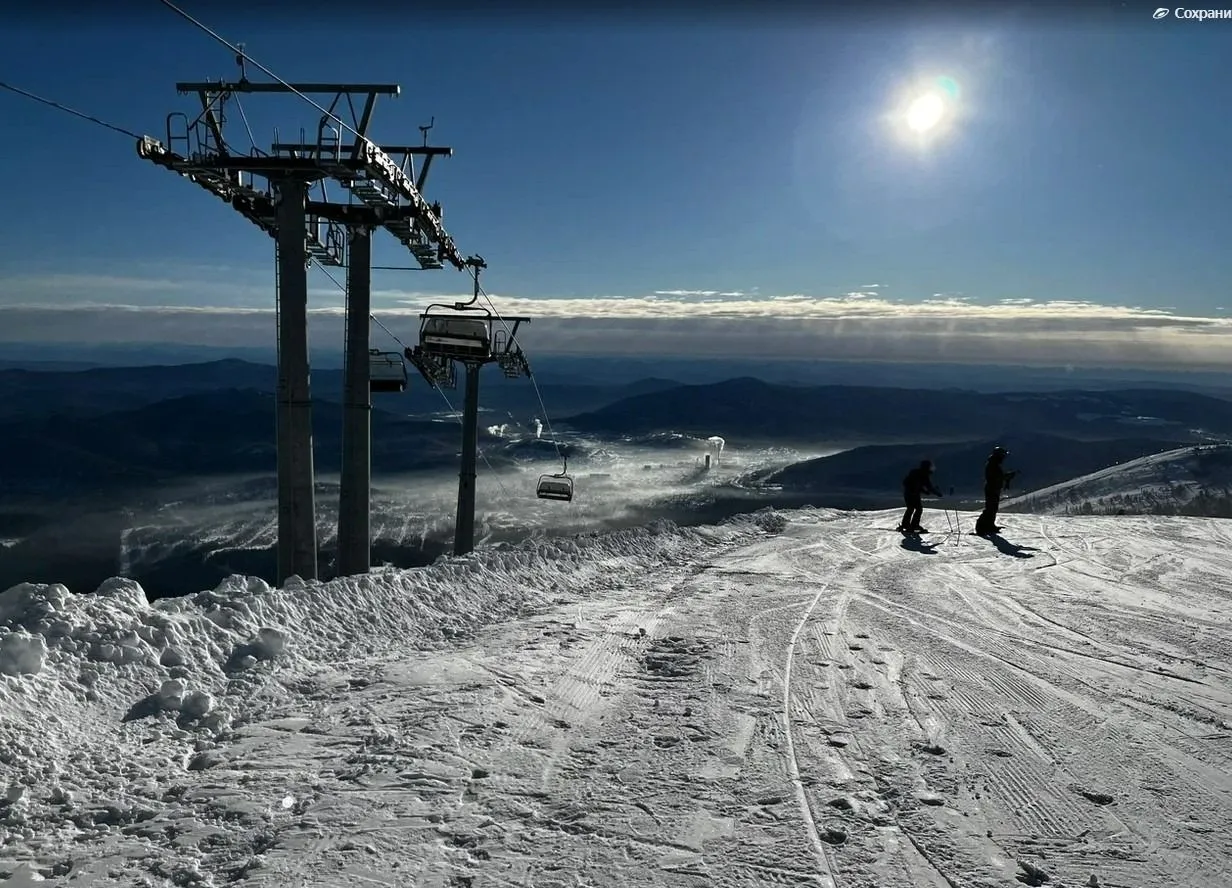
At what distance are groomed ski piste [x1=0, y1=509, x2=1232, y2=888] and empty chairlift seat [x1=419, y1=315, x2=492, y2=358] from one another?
15.1 metres

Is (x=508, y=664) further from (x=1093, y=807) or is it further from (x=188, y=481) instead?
(x=188, y=481)

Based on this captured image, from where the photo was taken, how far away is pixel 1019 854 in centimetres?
400

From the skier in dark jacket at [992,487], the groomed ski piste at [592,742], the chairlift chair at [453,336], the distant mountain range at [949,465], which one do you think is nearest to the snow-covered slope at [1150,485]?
the skier in dark jacket at [992,487]

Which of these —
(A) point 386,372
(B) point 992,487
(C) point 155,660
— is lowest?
(C) point 155,660

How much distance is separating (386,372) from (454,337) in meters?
5.22

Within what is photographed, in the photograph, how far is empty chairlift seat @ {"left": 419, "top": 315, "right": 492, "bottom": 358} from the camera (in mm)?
23109

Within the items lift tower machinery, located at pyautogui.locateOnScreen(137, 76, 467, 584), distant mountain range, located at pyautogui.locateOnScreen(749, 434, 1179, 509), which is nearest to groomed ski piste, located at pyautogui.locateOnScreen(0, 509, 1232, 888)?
lift tower machinery, located at pyautogui.locateOnScreen(137, 76, 467, 584)

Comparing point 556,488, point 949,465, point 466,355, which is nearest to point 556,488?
point 556,488

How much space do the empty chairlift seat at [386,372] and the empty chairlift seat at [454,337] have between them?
15.6ft

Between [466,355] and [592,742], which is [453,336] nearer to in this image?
[466,355]

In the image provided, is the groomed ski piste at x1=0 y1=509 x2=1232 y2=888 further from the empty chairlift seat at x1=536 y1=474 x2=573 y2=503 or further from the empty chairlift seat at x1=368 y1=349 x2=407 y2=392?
the empty chairlift seat at x1=536 y1=474 x2=573 y2=503

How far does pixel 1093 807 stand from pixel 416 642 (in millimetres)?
6203

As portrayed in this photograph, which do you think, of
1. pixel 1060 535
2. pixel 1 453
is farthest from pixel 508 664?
pixel 1 453

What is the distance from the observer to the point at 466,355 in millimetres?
23750
